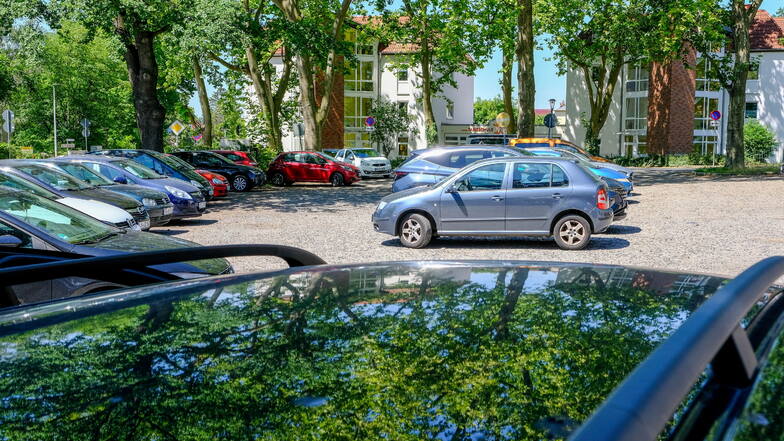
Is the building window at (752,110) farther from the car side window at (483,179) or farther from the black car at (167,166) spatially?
the car side window at (483,179)

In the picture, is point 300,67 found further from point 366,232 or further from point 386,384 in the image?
point 386,384

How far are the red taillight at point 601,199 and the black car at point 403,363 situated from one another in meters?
10.6

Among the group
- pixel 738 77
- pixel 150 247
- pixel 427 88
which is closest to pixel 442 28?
pixel 427 88

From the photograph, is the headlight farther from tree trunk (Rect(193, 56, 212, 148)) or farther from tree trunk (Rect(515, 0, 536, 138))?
tree trunk (Rect(193, 56, 212, 148))

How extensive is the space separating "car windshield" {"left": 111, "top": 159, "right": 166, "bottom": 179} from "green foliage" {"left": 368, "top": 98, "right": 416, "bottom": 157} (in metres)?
40.9

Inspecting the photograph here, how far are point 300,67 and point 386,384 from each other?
32.5 m

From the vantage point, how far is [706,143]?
55438 mm

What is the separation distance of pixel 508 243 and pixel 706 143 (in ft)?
154

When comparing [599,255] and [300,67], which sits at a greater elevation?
[300,67]

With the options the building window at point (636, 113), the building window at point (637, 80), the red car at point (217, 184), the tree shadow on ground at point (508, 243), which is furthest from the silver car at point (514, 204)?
the building window at point (636, 113)

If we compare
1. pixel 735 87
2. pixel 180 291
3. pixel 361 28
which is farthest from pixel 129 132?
pixel 180 291

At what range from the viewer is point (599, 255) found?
1216 centimetres

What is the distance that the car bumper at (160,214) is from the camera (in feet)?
50.3

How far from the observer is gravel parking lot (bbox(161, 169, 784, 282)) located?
11.8m
